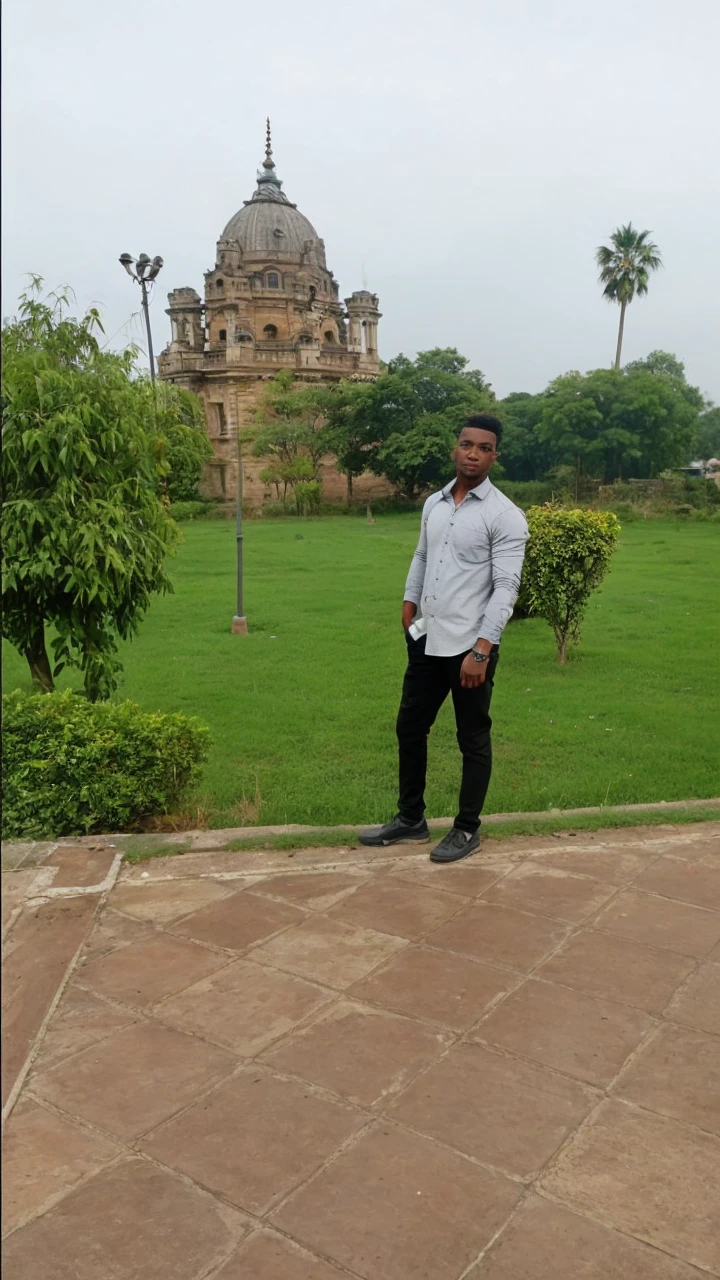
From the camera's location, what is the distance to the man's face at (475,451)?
3086 millimetres

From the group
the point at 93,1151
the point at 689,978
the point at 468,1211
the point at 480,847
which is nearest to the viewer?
the point at 468,1211

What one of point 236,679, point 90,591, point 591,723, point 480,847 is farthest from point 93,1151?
point 236,679

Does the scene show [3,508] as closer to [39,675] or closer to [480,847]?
[39,675]

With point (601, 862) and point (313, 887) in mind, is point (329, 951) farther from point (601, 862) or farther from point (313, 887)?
point (601, 862)

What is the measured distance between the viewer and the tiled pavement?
1520 mm

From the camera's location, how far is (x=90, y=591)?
3844mm

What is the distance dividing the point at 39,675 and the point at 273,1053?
3.12m

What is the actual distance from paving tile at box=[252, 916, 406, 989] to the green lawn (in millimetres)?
1347

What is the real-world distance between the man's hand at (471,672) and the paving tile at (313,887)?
0.72 meters

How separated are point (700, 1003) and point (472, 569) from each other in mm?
1520

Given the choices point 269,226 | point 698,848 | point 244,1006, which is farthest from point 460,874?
point 269,226

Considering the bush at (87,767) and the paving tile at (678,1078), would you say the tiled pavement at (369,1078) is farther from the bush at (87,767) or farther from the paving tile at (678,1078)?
the bush at (87,767)

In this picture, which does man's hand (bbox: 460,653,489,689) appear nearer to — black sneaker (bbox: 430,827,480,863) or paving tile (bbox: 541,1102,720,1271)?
black sneaker (bbox: 430,827,480,863)

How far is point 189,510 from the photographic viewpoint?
28781 mm
